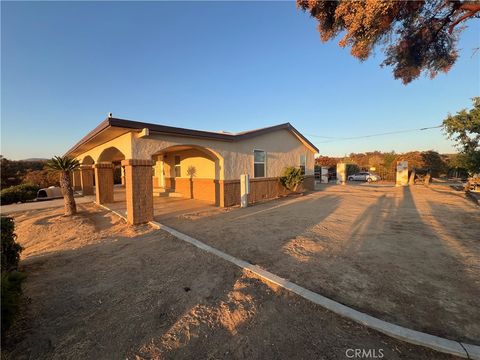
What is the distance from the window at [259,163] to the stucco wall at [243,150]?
0.29 metres

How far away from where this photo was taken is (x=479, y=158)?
1066 centimetres

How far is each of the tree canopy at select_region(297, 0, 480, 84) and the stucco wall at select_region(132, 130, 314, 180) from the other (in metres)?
5.81

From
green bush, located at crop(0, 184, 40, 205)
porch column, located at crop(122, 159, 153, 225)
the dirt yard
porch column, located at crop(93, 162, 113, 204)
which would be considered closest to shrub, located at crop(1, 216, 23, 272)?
the dirt yard

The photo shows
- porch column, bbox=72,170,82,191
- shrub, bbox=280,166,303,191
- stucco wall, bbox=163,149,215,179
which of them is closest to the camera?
stucco wall, bbox=163,149,215,179

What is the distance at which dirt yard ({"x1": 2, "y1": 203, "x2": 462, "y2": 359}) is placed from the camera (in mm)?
2266

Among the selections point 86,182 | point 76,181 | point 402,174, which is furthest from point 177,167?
point 402,174

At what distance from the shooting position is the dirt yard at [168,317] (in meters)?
2.27

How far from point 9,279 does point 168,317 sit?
198 centimetres

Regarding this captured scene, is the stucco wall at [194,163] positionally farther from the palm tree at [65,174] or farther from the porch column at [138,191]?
the palm tree at [65,174]

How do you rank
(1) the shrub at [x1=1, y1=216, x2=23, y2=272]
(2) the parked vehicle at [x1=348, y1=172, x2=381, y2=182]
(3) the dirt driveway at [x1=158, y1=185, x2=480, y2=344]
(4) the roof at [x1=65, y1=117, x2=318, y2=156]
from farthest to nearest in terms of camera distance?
(2) the parked vehicle at [x1=348, y1=172, x2=381, y2=182] → (4) the roof at [x1=65, y1=117, x2=318, y2=156] → (1) the shrub at [x1=1, y1=216, x2=23, y2=272] → (3) the dirt driveway at [x1=158, y1=185, x2=480, y2=344]

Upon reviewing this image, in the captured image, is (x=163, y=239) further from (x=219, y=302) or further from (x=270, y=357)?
(x=270, y=357)

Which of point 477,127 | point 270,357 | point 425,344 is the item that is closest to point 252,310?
point 270,357

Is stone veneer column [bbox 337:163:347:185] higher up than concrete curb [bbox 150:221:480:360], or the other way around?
stone veneer column [bbox 337:163:347:185]

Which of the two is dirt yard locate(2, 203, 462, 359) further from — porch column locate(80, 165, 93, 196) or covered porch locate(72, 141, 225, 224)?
porch column locate(80, 165, 93, 196)
